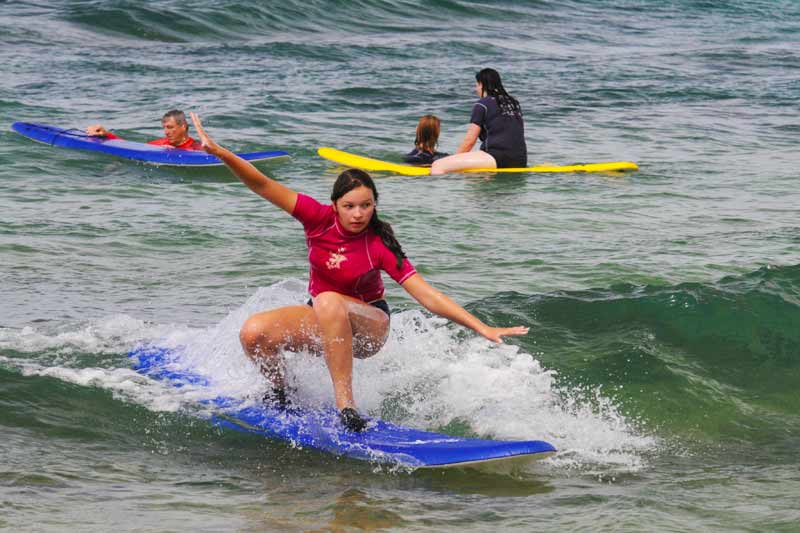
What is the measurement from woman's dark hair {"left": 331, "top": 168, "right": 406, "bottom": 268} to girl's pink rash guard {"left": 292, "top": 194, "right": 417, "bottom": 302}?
0.08ft

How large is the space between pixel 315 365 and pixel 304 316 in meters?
0.56

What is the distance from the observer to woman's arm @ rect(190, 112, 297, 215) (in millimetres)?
5449

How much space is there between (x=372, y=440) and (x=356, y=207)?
1180mm

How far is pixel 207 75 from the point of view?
22359 mm

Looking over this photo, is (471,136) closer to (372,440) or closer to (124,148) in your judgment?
(124,148)

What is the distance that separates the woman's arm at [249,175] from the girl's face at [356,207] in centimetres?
26

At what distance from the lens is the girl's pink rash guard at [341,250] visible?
5742 mm

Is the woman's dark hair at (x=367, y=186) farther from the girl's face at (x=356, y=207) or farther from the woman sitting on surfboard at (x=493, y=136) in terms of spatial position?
the woman sitting on surfboard at (x=493, y=136)

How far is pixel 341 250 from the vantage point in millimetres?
5746

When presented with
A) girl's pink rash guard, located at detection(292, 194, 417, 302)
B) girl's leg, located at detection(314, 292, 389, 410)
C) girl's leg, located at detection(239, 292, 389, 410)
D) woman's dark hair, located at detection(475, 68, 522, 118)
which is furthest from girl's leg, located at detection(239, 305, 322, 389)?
woman's dark hair, located at detection(475, 68, 522, 118)

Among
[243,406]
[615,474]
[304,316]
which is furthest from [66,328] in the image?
[615,474]

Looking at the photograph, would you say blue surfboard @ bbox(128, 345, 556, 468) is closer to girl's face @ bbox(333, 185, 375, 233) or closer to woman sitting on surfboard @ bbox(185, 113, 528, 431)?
woman sitting on surfboard @ bbox(185, 113, 528, 431)

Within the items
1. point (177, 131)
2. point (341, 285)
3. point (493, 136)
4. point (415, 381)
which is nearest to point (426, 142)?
point (493, 136)

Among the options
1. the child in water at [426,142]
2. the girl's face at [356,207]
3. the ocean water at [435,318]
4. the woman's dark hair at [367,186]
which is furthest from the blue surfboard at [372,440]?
the child in water at [426,142]
